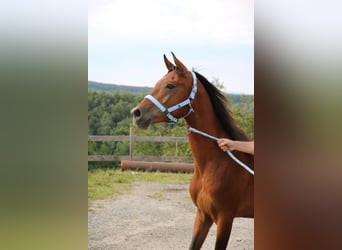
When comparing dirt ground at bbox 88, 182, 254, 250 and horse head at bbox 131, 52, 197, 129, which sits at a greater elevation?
horse head at bbox 131, 52, 197, 129

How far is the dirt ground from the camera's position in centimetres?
350

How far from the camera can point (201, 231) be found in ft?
11.5

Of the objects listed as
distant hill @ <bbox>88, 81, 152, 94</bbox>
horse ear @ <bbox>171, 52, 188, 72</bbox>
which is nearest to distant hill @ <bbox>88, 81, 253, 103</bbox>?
distant hill @ <bbox>88, 81, 152, 94</bbox>

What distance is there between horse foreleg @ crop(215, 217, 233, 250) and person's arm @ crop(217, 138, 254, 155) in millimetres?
552

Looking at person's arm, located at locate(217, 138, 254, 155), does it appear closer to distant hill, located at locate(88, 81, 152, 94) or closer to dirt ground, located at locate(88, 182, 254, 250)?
dirt ground, located at locate(88, 182, 254, 250)

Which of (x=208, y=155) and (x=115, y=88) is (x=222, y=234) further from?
(x=115, y=88)

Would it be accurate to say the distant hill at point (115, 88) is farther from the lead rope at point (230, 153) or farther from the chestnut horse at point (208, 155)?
the lead rope at point (230, 153)

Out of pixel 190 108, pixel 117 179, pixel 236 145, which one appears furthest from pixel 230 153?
pixel 117 179

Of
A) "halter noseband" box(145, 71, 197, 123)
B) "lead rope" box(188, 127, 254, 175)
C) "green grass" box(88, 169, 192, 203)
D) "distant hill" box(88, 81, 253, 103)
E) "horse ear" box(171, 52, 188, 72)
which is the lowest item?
"green grass" box(88, 169, 192, 203)

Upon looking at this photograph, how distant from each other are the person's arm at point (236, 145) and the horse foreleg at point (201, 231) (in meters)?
0.54

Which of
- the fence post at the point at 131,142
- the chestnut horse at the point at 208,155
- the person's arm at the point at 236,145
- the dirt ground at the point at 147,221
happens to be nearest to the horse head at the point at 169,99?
the chestnut horse at the point at 208,155
